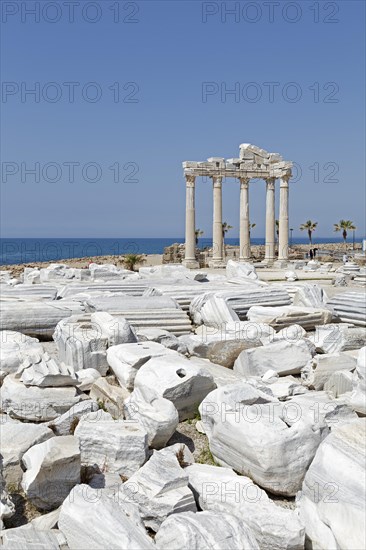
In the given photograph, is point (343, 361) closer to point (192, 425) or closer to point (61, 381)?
point (192, 425)

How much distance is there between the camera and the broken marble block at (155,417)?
5527 millimetres

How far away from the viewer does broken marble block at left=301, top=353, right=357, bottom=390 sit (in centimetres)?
739

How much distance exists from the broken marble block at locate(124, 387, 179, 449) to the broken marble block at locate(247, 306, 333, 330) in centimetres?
527

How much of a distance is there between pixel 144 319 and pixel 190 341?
6.94 feet

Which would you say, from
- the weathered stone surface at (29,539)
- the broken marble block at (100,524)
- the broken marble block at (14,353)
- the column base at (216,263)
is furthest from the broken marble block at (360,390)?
the column base at (216,263)

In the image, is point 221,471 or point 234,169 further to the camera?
point 234,169

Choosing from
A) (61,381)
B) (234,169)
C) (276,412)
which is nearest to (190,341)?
(61,381)

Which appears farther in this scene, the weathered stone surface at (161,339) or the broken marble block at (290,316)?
the broken marble block at (290,316)

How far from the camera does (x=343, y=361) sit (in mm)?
7523

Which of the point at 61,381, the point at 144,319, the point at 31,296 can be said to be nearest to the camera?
the point at 61,381

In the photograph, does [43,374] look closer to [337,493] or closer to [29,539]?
[29,539]

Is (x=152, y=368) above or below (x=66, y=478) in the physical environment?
above

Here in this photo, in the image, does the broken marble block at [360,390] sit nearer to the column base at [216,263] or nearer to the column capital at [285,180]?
the column base at [216,263]

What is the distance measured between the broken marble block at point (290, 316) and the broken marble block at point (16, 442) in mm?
6231
